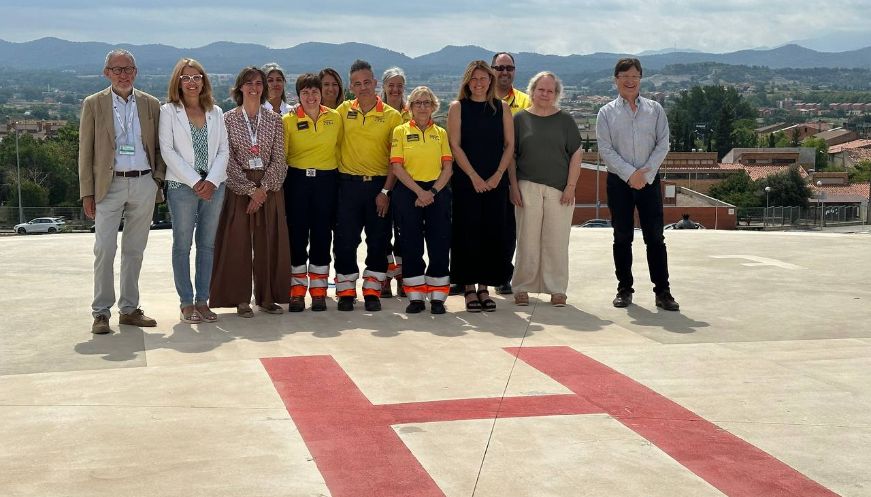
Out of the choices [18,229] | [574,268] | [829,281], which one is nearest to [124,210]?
[574,268]

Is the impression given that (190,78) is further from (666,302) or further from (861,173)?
(861,173)

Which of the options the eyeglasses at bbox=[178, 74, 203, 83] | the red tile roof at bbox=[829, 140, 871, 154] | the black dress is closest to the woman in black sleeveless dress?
the black dress

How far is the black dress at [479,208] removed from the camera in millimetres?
7867

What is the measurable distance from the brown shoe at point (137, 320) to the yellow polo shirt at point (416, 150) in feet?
6.70

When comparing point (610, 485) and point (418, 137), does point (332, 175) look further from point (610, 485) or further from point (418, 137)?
point (610, 485)

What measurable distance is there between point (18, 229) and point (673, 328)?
115 ft

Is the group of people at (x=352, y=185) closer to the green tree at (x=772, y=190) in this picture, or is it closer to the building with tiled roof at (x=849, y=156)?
the green tree at (x=772, y=190)

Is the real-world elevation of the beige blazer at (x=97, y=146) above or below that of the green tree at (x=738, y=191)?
above

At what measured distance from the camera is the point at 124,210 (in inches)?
280

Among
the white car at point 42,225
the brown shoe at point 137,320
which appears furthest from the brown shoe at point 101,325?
the white car at point 42,225

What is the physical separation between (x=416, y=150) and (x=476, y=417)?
3.03 meters

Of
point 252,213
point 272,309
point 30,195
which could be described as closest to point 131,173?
point 252,213

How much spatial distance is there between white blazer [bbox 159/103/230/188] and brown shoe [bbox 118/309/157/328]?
95 centimetres

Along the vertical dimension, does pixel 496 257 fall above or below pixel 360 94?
below
